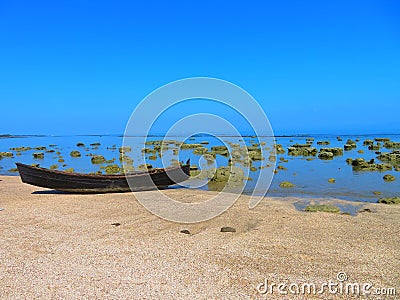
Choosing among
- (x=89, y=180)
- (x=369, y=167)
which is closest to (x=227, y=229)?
(x=89, y=180)

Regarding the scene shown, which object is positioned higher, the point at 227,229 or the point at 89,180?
the point at 89,180

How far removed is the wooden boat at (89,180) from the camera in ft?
45.2

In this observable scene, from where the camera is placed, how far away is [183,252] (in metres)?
6.93

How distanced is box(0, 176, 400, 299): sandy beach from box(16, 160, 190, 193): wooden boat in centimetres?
304

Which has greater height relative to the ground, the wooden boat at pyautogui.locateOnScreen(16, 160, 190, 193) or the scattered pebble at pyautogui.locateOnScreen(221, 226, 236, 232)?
the wooden boat at pyautogui.locateOnScreen(16, 160, 190, 193)

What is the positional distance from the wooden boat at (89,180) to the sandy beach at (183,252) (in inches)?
119

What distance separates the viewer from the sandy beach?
5406mm

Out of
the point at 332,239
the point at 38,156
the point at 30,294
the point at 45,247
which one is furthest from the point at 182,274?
the point at 38,156

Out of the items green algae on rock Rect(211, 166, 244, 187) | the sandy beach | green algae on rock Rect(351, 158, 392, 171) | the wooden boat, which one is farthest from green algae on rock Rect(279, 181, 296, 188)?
green algae on rock Rect(351, 158, 392, 171)

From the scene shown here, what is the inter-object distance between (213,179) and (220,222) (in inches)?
416

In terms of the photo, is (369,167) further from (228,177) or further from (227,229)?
(227,229)

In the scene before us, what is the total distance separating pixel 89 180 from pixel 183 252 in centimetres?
856

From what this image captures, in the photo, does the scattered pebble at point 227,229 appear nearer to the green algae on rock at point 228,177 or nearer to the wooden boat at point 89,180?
the wooden boat at point 89,180

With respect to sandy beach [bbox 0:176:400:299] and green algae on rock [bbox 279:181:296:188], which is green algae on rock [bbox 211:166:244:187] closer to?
green algae on rock [bbox 279:181:296:188]
